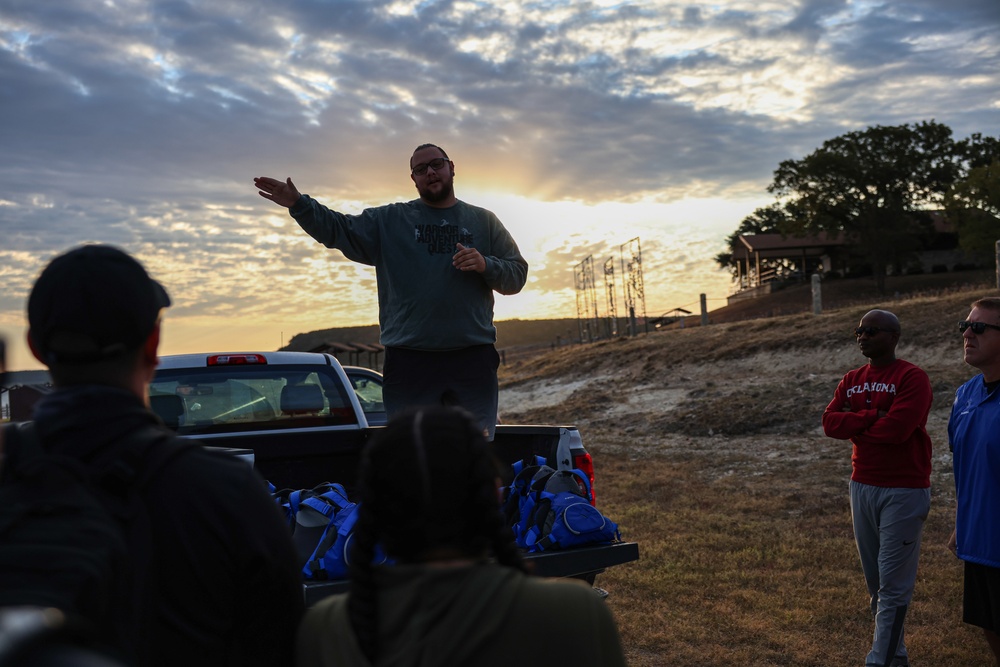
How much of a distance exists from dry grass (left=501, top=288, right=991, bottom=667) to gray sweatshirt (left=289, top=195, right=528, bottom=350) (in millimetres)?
2391

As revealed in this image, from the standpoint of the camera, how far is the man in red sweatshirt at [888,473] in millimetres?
4703

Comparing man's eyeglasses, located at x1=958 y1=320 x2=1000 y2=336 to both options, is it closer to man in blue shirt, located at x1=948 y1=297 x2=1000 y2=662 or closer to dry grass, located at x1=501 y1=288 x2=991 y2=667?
man in blue shirt, located at x1=948 y1=297 x2=1000 y2=662

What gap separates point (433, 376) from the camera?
4.90 meters

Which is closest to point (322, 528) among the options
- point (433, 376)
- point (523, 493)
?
point (433, 376)

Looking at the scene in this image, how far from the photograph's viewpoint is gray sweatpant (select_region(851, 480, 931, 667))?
4.68 metres

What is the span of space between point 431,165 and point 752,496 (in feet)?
24.6

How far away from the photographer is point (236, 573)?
66.2 inches

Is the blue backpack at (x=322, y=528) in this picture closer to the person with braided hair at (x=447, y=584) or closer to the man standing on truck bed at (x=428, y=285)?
the man standing on truck bed at (x=428, y=285)

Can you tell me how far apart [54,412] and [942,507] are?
389 inches

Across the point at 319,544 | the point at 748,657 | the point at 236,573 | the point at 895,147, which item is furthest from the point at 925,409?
the point at 895,147

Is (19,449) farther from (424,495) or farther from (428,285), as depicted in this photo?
(428,285)

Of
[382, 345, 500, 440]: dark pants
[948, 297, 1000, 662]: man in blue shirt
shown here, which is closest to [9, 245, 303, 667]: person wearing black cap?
[382, 345, 500, 440]: dark pants

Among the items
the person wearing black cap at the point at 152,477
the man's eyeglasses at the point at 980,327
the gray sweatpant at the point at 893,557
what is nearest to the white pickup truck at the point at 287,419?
the gray sweatpant at the point at 893,557

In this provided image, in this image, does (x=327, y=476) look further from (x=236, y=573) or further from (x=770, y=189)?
(x=770, y=189)
